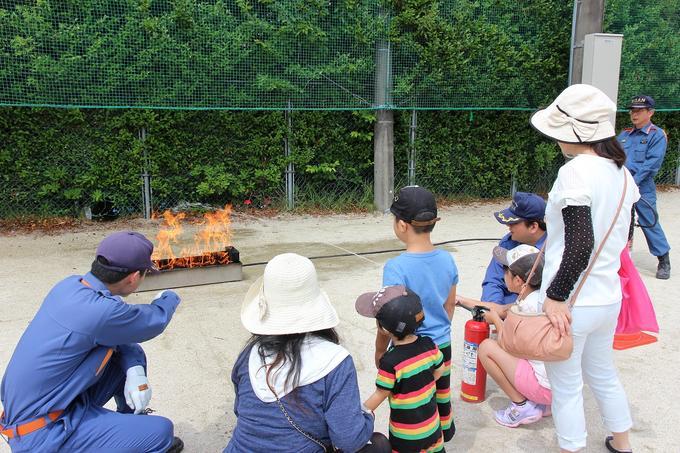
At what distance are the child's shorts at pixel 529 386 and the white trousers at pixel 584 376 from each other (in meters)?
0.40

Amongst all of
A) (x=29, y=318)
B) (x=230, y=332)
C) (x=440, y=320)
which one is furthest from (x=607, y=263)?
(x=29, y=318)

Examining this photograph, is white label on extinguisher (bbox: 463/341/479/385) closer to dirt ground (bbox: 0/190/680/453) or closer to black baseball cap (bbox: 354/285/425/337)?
dirt ground (bbox: 0/190/680/453)

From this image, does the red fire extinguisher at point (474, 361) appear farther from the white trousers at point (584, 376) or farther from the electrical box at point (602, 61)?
the electrical box at point (602, 61)

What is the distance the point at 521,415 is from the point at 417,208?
1.41m

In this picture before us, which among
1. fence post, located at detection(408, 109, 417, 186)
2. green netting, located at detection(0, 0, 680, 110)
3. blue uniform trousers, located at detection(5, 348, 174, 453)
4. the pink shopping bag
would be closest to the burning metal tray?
blue uniform trousers, located at detection(5, 348, 174, 453)

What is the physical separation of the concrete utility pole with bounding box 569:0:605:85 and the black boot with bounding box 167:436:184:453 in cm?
714

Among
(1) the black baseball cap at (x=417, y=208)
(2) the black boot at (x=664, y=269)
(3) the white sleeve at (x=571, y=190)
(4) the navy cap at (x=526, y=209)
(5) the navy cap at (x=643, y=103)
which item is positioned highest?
(5) the navy cap at (x=643, y=103)

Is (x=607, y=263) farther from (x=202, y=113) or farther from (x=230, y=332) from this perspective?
(x=202, y=113)

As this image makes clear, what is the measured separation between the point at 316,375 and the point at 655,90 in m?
10.2

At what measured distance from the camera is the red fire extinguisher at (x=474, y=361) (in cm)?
340

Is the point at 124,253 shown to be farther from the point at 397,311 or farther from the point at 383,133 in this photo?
the point at 383,133

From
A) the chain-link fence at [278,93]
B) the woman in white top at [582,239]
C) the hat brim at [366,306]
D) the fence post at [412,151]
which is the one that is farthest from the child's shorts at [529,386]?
the fence post at [412,151]

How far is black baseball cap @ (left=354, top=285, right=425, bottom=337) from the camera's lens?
229 cm

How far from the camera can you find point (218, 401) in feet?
11.5
